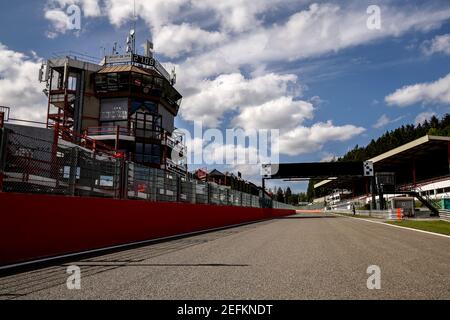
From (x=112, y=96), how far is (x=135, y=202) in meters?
31.5

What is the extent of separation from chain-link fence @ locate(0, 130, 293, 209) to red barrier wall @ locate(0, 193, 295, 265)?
1.26ft

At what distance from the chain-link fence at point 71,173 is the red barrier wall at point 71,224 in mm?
384

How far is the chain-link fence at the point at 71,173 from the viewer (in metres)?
7.40

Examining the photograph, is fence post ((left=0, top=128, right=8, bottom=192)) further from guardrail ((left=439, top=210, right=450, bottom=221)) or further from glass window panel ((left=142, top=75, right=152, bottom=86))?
glass window panel ((left=142, top=75, right=152, bottom=86))

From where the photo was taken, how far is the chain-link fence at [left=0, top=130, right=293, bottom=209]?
24.3 ft

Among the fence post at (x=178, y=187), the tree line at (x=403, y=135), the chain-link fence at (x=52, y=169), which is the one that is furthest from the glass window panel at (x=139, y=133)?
the tree line at (x=403, y=135)

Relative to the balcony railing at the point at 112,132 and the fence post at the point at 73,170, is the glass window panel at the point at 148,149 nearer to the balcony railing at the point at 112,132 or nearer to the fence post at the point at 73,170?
the balcony railing at the point at 112,132

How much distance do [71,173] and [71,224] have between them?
1.28 meters

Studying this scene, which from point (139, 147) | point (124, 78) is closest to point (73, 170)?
point (139, 147)

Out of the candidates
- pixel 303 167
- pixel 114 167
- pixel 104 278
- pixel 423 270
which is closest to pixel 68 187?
pixel 114 167

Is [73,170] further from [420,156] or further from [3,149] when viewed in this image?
[420,156]

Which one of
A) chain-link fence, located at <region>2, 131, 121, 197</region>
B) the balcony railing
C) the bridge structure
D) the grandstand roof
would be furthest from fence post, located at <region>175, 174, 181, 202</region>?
the grandstand roof
